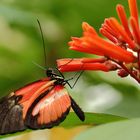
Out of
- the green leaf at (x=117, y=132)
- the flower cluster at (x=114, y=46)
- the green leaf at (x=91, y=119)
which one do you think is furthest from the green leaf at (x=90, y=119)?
the green leaf at (x=117, y=132)

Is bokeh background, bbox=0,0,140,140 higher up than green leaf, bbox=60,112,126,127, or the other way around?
bokeh background, bbox=0,0,140,140

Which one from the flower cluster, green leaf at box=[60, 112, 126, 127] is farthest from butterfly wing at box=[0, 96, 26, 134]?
the flower cluster

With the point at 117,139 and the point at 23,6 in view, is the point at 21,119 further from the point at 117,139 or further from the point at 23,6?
the point at 23,6

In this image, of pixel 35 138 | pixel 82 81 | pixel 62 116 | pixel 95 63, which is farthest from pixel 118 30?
pixel 82 81

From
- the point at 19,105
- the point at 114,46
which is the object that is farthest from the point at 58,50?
the point at 114,46

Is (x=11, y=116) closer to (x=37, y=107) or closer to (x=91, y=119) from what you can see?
(x=37, y=107)

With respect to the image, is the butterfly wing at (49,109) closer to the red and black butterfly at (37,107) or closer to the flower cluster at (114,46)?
the red and black butterfly at (37,107)

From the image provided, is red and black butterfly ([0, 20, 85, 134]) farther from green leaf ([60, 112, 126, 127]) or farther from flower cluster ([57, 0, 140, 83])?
flower cluster ([57, 0, 140, 83])
